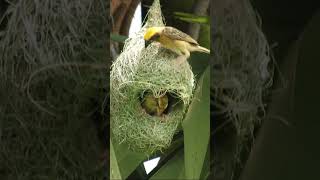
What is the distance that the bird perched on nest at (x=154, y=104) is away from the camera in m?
1.57

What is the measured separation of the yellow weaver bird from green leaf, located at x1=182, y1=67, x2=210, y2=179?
0.28 ft

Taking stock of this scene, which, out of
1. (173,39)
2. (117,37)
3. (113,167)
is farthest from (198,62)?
(113,167)

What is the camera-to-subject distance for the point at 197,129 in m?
1.58

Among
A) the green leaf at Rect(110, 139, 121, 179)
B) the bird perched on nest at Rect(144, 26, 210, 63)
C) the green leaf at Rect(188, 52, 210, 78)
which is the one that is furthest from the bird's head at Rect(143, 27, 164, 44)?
the green leaf at Rect(110, 139, 121, 179)

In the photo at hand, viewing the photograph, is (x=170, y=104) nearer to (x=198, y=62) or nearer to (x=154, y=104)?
(x=154, y=104)

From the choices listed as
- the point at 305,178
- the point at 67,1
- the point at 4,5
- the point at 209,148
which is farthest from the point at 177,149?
the point at 4,5

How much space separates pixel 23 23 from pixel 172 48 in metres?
0.43

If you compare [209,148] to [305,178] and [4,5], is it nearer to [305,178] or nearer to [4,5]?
[305,178]

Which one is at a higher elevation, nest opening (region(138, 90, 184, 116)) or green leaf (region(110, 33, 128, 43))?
green leaf (region(110, 33, 128, 43))

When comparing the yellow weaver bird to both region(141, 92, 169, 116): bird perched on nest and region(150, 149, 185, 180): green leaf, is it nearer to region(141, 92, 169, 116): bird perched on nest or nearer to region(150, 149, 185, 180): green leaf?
region(141, 92, 169, 116): bird perched on nest

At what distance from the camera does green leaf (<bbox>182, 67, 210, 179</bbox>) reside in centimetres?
158

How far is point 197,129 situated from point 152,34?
312 mm

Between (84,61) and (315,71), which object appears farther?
(315,71)

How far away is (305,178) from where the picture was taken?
1627 millimetres
